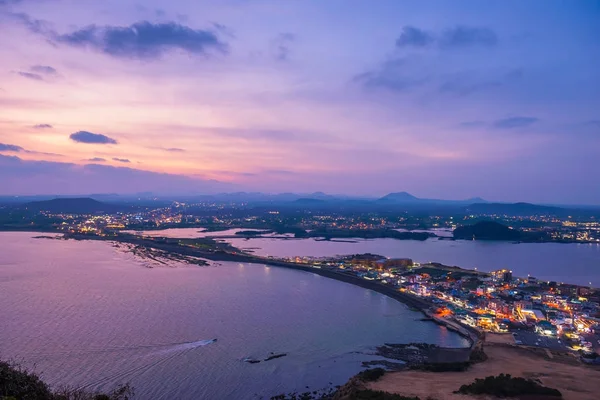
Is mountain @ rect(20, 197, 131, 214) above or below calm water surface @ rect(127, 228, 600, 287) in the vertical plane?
above

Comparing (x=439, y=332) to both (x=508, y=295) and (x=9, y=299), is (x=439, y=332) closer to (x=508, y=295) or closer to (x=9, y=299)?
(x=508, y=295)

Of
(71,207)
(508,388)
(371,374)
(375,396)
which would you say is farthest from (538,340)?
(71,207)

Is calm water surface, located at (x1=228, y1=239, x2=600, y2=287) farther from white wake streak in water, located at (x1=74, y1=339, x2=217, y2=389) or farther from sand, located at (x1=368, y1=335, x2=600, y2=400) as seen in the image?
white wake streak in water, located at (x1=74, y1=339, x2=217, y2=389)

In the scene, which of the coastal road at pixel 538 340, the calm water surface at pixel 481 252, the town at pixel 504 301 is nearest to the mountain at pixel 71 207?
the calm water surface at pixel 481 252

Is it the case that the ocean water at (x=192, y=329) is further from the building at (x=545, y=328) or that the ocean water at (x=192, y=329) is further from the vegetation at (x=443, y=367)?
the building at (x=545, y=328)

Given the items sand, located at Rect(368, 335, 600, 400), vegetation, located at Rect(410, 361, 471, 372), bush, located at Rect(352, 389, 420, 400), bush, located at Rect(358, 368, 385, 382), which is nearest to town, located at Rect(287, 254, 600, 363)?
sand, located at Rect(368, 335, 600, 400)

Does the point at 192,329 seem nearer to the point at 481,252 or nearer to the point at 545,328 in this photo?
the point at 545,328
